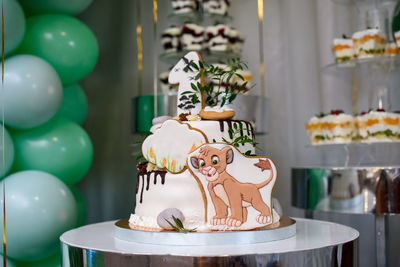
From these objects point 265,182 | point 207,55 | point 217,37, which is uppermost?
point 217,37

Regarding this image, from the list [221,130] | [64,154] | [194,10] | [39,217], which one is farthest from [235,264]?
[194,10]

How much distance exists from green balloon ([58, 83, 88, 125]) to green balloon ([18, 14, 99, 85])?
15cm

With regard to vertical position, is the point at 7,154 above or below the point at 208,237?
above

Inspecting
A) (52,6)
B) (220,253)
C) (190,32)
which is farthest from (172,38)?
(220,253)

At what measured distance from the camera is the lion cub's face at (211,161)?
5.22ft

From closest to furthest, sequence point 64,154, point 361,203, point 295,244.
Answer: point 295,244 → point 361,203 → point 64,154

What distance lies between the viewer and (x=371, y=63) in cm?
281

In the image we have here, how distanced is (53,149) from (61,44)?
56 centimetres

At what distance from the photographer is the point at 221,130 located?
1.72 meters

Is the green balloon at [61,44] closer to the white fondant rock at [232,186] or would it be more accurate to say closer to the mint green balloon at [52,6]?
the mint green balloon at [52,6]

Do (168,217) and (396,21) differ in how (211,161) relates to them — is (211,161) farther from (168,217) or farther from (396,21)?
(396,21)

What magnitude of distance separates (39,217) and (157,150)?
93 centimetres

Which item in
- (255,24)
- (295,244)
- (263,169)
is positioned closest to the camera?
(295,244)

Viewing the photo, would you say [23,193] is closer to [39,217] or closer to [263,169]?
[39,217]
